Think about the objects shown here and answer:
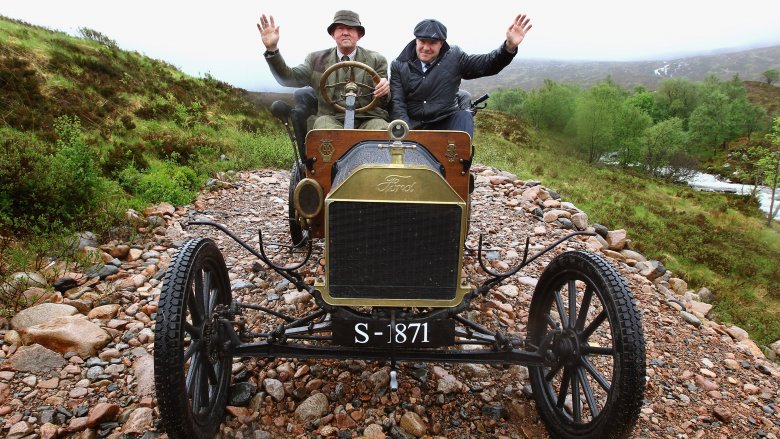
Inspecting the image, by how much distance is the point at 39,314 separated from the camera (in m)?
3.01

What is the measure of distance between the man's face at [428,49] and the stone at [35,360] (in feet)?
12.5

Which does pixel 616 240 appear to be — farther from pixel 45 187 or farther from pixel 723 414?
pixel 45 187

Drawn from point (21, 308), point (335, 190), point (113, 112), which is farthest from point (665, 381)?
point (113, 112)

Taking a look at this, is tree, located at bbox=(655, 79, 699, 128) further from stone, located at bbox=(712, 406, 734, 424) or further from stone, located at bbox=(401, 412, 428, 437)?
stone, located at bbox=(401, 412, 428, 437)

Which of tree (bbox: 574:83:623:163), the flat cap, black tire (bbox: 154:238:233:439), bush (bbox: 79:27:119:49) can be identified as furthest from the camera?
tree (bbox: 574:83:623:163)

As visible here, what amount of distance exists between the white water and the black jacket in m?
28.9

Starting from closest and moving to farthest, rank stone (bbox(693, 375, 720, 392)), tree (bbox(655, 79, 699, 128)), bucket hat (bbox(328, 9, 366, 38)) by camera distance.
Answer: stone (bbox(693, 375, 720, 392))
bucket hat (bbox(328, 9, 366, 38))
tree (bbox(655, 79, 699, 128))

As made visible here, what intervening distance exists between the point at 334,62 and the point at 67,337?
3443 millimetres

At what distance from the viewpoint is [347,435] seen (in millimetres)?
2342

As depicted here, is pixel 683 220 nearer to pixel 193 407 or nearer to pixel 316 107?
pixel 316 107

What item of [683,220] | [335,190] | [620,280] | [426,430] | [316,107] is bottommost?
[683,220]

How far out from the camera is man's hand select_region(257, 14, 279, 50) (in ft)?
13.2

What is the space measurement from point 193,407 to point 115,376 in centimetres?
86

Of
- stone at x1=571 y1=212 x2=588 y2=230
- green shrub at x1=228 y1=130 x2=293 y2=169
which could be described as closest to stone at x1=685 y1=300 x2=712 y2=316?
stone at x1=571 y1=212 x2=588 y2=230
